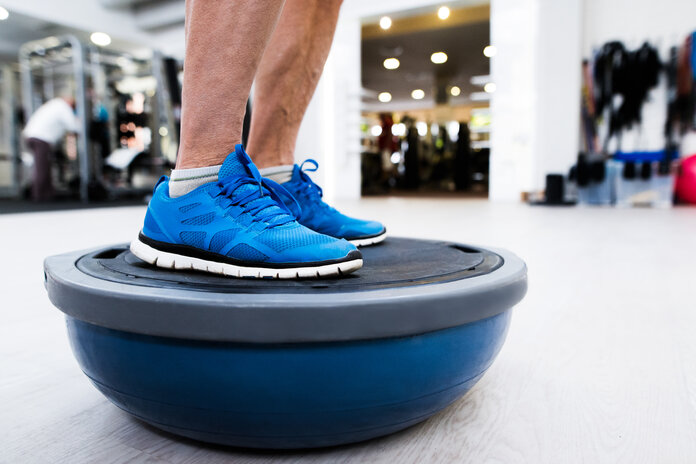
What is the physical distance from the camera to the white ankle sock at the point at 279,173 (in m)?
0.90

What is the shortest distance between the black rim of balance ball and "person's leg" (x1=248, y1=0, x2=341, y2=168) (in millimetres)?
391

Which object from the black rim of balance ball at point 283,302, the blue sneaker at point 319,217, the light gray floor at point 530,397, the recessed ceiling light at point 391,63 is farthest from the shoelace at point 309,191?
the recessed ceiling light at point 391,63

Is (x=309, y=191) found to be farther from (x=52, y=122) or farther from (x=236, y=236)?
(x=52, y=122)

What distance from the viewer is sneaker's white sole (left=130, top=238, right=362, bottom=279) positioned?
0.59 metres

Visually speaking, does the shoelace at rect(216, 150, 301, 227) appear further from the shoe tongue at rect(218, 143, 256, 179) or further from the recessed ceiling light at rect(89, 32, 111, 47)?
the recessed ceiling light at rect(89, 32, 111, 47)

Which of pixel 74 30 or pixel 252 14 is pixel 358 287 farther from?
pixel 74 30

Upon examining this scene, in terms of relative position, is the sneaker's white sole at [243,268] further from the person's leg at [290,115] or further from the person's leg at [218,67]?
the person's leg at [290,115]

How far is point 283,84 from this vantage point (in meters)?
0.95

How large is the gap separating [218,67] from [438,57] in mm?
9485

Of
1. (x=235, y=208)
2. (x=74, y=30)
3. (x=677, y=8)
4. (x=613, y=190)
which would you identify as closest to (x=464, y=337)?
(x=235, y=208)

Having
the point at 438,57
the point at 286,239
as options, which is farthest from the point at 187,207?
the point at 438,57

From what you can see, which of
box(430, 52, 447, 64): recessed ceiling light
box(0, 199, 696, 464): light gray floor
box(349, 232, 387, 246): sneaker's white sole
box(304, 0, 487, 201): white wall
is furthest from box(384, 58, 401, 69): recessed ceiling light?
box(349, 232, 387, 246): sneaker's white sole

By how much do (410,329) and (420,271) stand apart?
168 millimetres

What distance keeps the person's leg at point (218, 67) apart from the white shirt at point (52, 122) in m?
5.80
